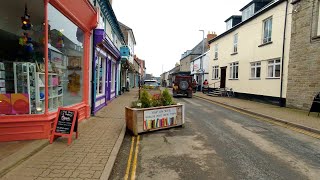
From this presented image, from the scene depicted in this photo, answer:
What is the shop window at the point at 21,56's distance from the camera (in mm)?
6348

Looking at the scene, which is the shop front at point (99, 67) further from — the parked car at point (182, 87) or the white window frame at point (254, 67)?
the white window frame at point (254, 67)

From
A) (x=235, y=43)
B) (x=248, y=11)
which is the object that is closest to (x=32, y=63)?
(x=235, y=43)

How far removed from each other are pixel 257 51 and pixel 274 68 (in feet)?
9.18

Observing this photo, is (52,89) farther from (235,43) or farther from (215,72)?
(215,72)

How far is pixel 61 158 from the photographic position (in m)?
5.23

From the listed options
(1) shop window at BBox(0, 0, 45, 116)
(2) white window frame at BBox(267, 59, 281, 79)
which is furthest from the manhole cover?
(2) white window frame at BBox(267, 59, 281, 79)

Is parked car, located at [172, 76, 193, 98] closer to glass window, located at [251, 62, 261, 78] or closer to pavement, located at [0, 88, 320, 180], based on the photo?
glass window, located at [251, 62, 261, 78]

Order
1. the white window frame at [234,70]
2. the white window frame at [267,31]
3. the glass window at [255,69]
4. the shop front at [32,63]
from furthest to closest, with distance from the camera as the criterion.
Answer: the white window frame at [234,70], the glass window at [255,69], the white window frame at [267,31], the shop front at [32,63]

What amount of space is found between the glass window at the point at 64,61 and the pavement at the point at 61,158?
1.56m

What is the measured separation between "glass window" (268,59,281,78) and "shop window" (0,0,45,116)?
15.0m

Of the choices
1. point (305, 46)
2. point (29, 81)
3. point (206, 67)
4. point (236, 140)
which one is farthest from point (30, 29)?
point (206, 67)

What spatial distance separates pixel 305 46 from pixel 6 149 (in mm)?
14678

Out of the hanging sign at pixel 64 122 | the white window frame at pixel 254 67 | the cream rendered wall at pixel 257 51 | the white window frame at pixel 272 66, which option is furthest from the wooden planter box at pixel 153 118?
the white window frame at pixel 254 67

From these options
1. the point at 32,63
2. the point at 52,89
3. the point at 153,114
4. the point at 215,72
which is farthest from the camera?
the point at 215,72
